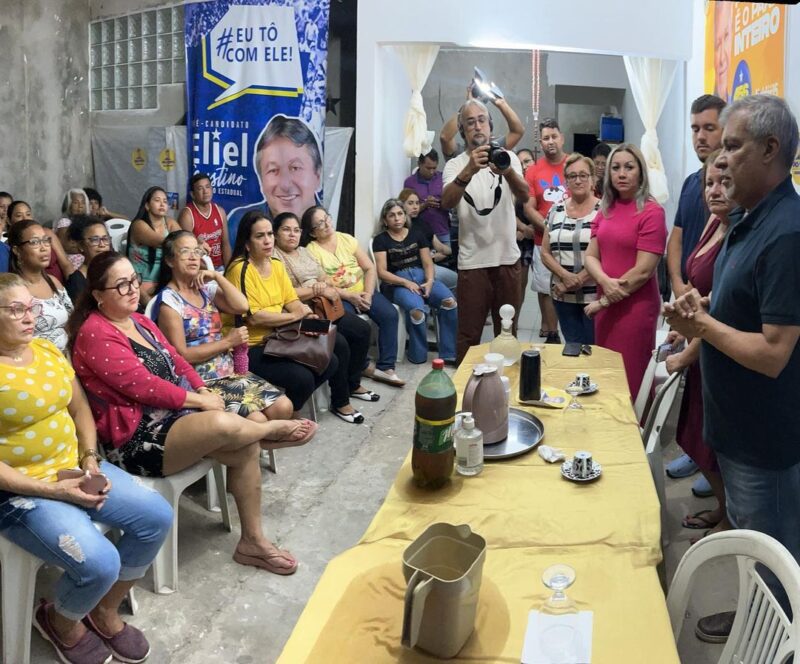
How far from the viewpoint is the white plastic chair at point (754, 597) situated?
1.16 metres

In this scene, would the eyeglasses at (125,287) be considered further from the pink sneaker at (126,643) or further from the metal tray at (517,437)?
the metal tray at (517,437)

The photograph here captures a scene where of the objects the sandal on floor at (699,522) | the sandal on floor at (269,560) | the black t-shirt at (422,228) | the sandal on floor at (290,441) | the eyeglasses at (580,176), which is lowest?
the sandal on floor at (269,560)

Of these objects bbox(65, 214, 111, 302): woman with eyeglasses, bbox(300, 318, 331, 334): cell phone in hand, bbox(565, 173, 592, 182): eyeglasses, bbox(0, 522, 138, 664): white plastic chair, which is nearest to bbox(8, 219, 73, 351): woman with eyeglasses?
bbox(65, 214, 111, 302): woman with eyeglasses

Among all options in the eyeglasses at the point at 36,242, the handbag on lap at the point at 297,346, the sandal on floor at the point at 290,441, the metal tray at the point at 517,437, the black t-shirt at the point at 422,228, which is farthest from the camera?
the black t-shirt at the point at 422,228

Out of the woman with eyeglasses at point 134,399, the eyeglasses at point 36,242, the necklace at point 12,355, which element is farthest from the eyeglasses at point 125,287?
the eyeglasses at point 36,242

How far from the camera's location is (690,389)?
8.76ft

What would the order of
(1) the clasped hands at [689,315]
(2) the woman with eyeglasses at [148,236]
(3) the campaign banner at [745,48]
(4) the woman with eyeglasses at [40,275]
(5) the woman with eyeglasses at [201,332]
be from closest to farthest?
(1) the clasped hands at [689,315]
(5) the woman with eyeglasses at [201,332]
(4) the woman with eyeglasses at [40,275]
(3) the campaign banner at [745,48]
(2) the woman with eyeglasses at [148,236]

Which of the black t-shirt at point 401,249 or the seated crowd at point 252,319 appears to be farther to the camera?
the black t-shirt at point 401,249

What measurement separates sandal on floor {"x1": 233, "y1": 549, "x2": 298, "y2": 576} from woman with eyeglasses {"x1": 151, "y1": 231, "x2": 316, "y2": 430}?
437mm

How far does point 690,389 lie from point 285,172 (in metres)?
3.49

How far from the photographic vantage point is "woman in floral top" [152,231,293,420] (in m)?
2.94

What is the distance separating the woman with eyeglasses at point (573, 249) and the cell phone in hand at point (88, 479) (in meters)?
2.42

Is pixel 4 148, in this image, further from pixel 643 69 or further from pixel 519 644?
pixel 519 644

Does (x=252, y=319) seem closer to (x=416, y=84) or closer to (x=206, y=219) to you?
(x=206, y=219)
